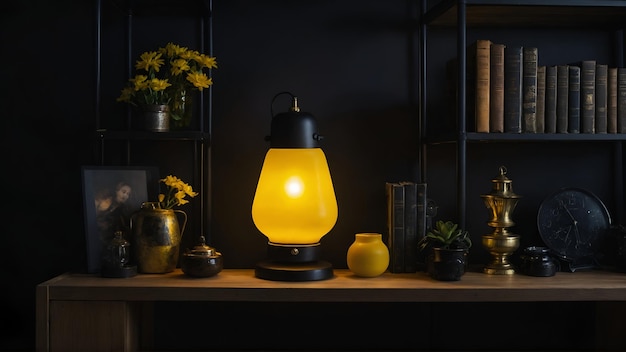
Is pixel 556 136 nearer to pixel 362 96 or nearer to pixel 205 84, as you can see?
pixel 362 96

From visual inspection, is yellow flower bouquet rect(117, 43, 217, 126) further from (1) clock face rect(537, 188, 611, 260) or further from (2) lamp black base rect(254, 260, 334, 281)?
(1) clock face rect(537, 188, 611, 260)

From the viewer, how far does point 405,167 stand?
2.28m

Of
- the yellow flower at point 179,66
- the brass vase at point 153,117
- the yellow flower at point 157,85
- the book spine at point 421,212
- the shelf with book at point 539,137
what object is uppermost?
the yellow flower at point 179,66

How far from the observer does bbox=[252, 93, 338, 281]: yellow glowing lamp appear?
1.97 metres

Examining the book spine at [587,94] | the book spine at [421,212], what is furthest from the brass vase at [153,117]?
the book spine at [587,94]

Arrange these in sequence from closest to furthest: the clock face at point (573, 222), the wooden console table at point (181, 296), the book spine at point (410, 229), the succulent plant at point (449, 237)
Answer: the wooden console table at point (181, 296) < the succulent plant at point (449, 237) < the book spine at point (410, 229) < the clock face at point (573, 222)

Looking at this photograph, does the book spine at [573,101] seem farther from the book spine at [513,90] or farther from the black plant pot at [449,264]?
the black plant pot at [449,264]

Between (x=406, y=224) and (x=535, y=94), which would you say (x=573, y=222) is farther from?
(x=406, y=224)

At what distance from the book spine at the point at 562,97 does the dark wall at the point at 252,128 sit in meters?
0.24

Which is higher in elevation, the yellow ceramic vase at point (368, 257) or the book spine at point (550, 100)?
the book spine at point (550, 100)

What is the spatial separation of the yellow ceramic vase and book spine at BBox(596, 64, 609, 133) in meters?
0.76

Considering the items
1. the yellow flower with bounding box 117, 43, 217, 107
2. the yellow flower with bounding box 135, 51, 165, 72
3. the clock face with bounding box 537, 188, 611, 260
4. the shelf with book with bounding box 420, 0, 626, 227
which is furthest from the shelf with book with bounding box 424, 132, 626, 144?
the yellow flower with bounding box 135, 51, 165, 72

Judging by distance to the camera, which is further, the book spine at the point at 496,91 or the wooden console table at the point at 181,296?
the book spine at the point at 496,91

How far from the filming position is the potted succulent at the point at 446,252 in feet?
6.29
